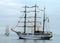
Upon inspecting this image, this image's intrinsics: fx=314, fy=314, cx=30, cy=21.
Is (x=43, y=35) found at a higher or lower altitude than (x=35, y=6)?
lower

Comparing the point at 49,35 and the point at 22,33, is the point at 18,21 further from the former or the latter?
the point at 49,35

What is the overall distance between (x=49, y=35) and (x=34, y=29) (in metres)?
7.60

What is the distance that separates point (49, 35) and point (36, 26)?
742 cm

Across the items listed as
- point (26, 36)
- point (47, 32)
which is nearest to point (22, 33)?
point (26, 36)

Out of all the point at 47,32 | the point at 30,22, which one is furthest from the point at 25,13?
the point at 47,32

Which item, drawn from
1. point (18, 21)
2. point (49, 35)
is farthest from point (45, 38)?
point (18, 21)

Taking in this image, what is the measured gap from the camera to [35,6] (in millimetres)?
→ 150375

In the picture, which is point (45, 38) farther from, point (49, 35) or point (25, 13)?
point (25, 13)

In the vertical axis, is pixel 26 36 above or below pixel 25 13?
below

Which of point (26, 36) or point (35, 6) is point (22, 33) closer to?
point (26, 36)

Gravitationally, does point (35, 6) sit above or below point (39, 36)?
above

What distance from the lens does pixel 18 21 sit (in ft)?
488

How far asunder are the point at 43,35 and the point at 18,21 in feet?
45.2

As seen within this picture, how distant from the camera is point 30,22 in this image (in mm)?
147750
